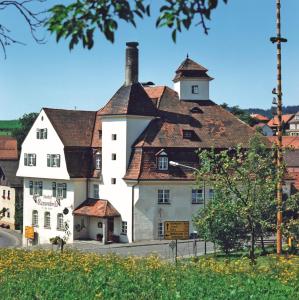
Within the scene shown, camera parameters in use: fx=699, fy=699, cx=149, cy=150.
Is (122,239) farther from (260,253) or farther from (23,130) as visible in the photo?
(23,130)

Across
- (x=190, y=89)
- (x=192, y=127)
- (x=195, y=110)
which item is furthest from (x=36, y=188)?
(x=190, y=89)

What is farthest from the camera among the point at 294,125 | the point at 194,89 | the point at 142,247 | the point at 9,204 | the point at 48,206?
the point at 294,125

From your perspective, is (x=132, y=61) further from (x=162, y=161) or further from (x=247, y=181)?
(x=247, y=181)

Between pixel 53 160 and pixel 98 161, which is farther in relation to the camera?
pixel 53 160

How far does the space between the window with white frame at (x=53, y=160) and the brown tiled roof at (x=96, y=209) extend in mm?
3902

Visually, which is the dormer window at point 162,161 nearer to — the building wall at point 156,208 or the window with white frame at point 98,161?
the building wall at point 156,208

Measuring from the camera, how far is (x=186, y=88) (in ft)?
197

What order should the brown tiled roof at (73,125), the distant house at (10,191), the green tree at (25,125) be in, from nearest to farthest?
the brown tiled roof at (73,125) < the distant house at (10,191) < the green tree at (25,125)

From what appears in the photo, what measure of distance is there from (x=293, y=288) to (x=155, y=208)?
117 feet

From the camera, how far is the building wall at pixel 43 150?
57.1 meters

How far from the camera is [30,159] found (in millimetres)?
61281

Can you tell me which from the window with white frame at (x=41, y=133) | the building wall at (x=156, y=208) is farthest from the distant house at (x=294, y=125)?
the building wall at (x=156, y=208)

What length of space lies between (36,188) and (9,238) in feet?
30.3

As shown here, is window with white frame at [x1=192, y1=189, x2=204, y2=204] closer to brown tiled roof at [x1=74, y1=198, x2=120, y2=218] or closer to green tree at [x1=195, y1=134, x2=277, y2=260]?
brown tiled roof at [x1=74, y1=198, x2=120, y2=218]
